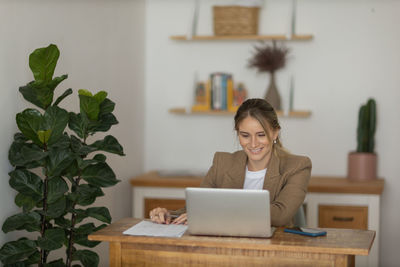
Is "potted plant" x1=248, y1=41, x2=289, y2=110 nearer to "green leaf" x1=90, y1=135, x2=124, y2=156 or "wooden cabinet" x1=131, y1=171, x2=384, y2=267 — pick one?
"wooden cabinet" x1=131, y1=171, x2=384, y2=267

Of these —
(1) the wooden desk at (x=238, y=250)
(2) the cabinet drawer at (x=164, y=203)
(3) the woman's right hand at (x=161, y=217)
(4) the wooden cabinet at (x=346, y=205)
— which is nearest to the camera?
(1) the wooden desk at (x=238, y=250)

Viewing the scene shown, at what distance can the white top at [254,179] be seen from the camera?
304 centimetres

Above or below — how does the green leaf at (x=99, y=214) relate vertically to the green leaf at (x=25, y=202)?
below

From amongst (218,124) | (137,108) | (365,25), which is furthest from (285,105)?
(137,108)

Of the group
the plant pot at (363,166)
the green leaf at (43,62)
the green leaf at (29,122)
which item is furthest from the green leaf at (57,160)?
the plant pot at (363,166)

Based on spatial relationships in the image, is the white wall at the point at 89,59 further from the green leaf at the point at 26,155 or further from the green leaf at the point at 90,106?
the green leaf at the point at 90,106

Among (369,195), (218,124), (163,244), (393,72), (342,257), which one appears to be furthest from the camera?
(218,124)

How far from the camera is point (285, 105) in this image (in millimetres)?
4844

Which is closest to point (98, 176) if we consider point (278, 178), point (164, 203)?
point (278, 178)

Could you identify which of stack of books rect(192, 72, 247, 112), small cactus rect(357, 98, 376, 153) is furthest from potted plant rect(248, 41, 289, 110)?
small cactus rect(357, 98, 376, 153)

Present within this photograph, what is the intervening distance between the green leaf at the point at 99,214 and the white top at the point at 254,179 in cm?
72

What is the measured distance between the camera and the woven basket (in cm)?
470

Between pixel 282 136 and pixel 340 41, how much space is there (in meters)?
0.89

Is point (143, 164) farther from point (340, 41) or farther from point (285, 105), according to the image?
point (340, 41)
